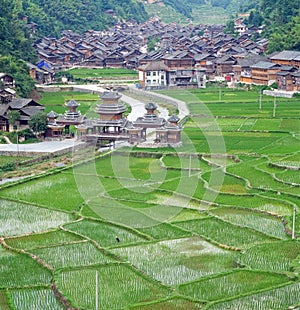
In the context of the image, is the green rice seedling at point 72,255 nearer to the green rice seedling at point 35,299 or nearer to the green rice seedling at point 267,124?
the green rice seedling at point 35,299

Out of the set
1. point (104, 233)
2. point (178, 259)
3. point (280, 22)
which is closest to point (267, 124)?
point (104, 233)

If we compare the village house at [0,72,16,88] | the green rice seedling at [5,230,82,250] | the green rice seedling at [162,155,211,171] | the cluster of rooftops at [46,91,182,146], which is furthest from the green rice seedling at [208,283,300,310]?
the village house at [0,72,16,88]

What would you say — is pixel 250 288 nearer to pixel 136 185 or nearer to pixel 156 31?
pixel 136 185

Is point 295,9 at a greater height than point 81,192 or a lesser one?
greater

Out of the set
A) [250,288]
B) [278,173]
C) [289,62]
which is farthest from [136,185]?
[289,62]

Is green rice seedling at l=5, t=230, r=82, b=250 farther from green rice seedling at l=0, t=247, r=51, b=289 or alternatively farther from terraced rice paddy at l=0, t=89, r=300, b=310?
green rice seedling at l=0, t=247, r=51, b=289

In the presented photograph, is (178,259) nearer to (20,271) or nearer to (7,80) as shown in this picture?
(20,271)
